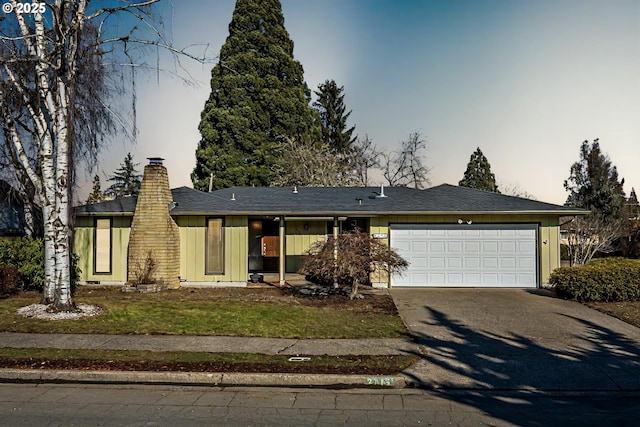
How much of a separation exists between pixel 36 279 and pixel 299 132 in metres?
23.2

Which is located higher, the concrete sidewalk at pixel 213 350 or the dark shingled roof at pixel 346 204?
the dark shingled roof at pixel 346 204

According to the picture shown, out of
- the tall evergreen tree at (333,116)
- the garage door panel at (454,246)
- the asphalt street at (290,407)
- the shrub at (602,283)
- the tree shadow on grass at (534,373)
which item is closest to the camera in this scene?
the asphalt street at (290,407)

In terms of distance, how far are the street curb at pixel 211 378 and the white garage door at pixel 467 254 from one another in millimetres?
9176

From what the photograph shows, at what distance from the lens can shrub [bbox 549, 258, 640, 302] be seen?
12.5m

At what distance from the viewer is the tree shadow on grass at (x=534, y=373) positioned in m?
5.51

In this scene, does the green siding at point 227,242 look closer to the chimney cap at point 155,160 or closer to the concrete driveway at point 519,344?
the chimney cap at point 155,160

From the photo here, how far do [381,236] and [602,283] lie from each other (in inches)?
251

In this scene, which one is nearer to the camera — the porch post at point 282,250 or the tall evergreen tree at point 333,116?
the porch post at point 282,250

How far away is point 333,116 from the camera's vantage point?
4403 cm

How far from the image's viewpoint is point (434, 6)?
47.8ft

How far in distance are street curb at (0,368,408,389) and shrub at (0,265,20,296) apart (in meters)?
7.36

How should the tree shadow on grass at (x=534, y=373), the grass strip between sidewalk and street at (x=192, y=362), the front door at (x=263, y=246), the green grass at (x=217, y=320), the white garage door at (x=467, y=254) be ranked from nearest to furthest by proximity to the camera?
the tree shadow on grass at (x=534, y=373) → the grass strip between sidewalk and street at (x=192, y=362) → the green grass at (x=217, y=320) → the white garage door at (x=467, y=254) → the front door at (x=263, y=246)

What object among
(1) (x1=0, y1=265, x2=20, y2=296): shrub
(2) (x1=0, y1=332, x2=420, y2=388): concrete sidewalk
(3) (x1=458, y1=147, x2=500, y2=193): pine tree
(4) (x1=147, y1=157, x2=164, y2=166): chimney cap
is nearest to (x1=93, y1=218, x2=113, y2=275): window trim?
(4) (x1=147, y1=157, x2=164, y2=166): chimney cap

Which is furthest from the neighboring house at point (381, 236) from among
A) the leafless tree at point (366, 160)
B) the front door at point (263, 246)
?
the leafless tree at point (366, 160)
